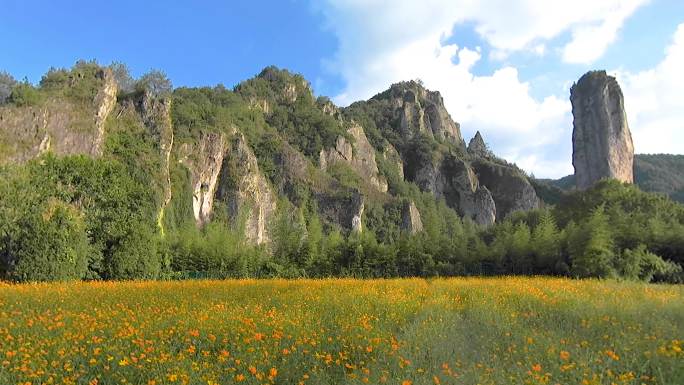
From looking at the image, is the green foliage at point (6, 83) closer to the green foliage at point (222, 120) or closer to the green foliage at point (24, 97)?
the green foliage at point (24, 97)

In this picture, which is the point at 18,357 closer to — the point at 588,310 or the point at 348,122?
the point at 588,310

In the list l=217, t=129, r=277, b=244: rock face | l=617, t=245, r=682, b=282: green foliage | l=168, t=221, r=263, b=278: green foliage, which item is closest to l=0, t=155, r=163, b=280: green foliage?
l=168, t=221, r=263, b=278: green foliage

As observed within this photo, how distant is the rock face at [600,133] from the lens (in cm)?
17025

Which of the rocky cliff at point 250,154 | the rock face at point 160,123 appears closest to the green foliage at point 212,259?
the rocky cliff at point 250,154

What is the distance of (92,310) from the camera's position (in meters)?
10.9

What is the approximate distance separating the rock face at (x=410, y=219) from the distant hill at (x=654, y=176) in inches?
2631

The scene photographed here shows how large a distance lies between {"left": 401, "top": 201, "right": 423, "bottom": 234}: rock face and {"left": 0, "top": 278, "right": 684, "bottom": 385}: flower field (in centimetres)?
12695

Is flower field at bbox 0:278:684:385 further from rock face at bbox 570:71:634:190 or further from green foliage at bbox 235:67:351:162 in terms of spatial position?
rock face at bbox 570:71:634:190

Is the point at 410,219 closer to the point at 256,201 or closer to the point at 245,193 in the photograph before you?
the point at 256,201

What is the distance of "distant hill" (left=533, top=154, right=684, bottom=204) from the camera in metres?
170

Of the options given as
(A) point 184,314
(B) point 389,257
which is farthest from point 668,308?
(B) point 389,257

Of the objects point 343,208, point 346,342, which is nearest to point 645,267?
point 346,342

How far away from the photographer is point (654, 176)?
179 meters

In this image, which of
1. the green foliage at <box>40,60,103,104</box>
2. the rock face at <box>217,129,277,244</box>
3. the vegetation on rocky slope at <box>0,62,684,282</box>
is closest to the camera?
Result: the vegetation on rocky slope at <box>0,62,684,282</box>
